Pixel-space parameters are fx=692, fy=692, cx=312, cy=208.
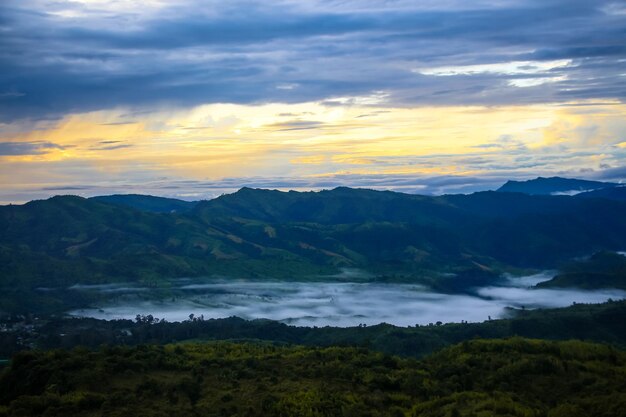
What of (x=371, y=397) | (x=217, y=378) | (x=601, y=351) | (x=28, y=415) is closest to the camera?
(x=28, y=415)

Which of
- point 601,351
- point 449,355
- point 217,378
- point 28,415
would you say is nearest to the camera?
point 28,415

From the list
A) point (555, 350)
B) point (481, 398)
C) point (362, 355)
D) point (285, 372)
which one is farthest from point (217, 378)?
point (555, 350)

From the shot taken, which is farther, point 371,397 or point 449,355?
point 449,355

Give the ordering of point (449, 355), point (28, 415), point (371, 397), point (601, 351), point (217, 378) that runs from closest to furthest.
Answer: point (28, 415) < point (371, 397) < point (217, 378) < point (601, 351) < point (449, 355)

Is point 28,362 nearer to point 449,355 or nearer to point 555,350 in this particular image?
point 449,355

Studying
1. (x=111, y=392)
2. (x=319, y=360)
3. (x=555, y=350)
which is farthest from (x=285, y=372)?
(x=555, y=350)

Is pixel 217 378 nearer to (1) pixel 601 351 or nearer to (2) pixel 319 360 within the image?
(2) pixel 319 360
